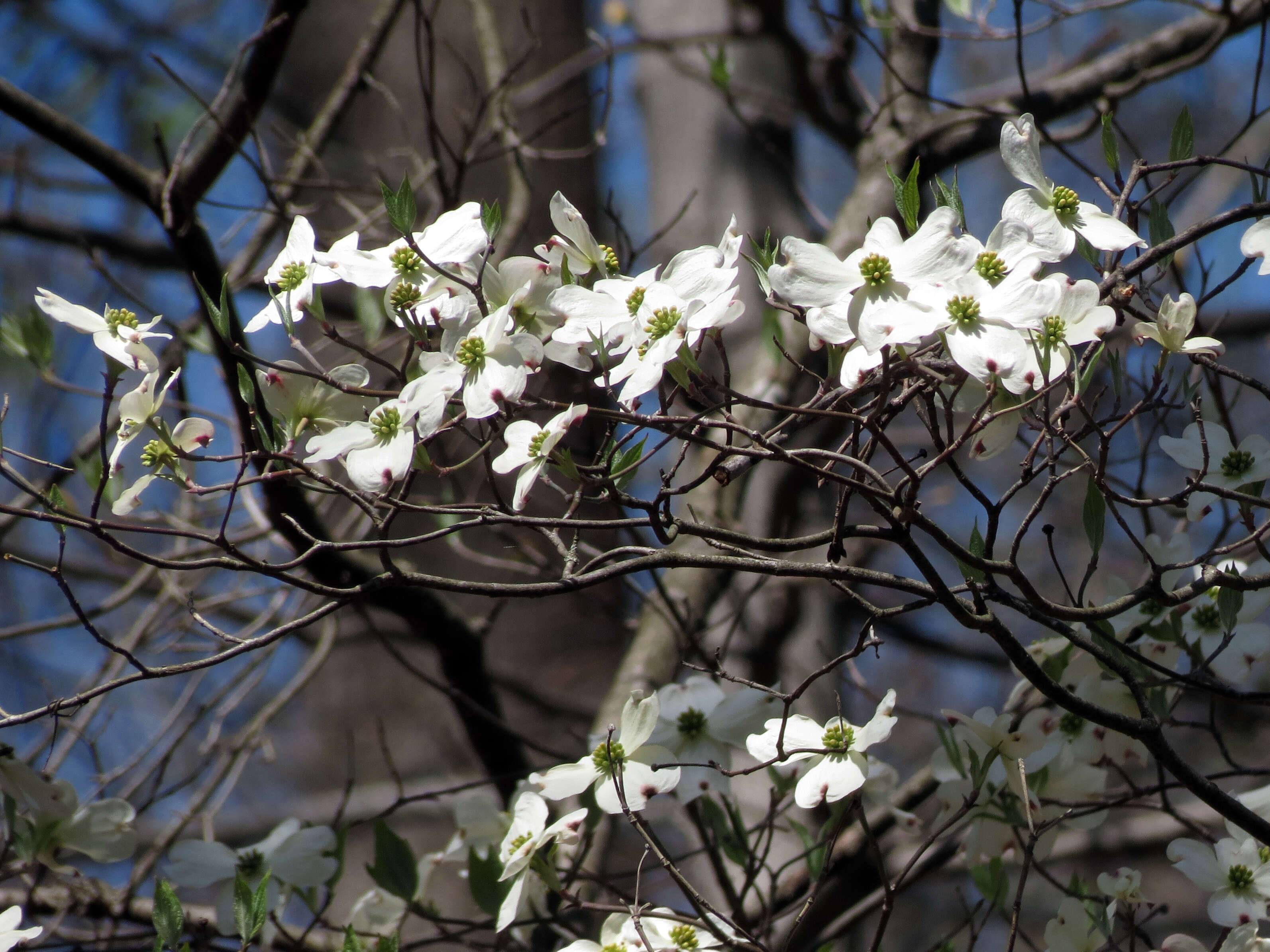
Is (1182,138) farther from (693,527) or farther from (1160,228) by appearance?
(693,527)

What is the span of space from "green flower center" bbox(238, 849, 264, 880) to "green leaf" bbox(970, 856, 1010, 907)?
2.09 ft

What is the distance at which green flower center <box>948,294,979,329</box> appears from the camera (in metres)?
0.56

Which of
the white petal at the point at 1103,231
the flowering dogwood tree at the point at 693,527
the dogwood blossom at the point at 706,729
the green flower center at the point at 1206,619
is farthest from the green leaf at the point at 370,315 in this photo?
the green flower center at the point at 1206,619

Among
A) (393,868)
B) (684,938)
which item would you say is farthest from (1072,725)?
(393,868)

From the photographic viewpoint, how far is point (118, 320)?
0.67 metres

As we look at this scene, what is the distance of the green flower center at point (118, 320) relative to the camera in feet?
2.19

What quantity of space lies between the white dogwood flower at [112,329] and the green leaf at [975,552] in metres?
0.52

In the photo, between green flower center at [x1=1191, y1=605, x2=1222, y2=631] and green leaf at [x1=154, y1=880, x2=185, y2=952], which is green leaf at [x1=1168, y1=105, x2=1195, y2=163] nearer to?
green flower center at [x1=1191, y1=605, x2=1222, y2=631]

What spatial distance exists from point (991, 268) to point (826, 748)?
33 centimetres

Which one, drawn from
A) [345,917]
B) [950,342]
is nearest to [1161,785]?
[950,342]

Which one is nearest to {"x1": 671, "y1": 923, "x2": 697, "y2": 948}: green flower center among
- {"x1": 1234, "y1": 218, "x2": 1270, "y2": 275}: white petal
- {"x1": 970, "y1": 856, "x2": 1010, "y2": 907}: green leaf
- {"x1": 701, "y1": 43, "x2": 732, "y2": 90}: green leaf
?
{"x1": 970, "y1": 856, "x2": 1010, "y2": 907}: green leaf

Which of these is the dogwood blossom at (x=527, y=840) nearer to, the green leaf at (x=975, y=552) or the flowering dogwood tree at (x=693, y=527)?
the flowering dogwood tree at (x=693, y=527)

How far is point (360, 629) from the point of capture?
218 centimetres

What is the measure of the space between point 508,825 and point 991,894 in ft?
1.39
